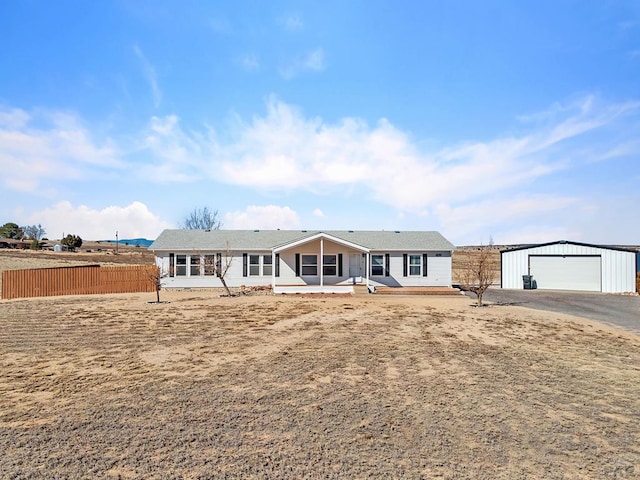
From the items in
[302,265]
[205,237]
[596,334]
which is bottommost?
[596,334]

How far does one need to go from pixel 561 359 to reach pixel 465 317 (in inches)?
227

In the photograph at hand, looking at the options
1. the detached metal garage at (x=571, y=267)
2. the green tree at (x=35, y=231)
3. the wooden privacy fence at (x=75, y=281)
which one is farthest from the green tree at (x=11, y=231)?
the detached metal garage at (x=571, y=267)

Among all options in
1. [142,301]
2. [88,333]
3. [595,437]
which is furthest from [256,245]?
[595,437]

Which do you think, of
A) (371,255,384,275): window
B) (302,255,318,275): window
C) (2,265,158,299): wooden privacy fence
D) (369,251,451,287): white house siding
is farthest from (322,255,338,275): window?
(2,265,158,299): wooden privacy fence

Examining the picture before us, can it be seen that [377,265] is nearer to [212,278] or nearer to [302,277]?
[302,277]

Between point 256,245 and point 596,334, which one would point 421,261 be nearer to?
point 256,245

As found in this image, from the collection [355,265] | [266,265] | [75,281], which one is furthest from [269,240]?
[75,281]

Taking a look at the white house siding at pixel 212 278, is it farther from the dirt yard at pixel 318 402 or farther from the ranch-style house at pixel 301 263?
the dirt yard at pixel 318 402

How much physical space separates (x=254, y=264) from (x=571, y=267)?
2125 cm

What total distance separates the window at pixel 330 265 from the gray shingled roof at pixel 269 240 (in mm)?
1853

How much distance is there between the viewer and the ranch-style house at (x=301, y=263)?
2436cm

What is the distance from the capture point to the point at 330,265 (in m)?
24.8

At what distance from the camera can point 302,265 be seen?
24734mm

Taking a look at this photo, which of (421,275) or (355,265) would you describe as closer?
(355,265)
